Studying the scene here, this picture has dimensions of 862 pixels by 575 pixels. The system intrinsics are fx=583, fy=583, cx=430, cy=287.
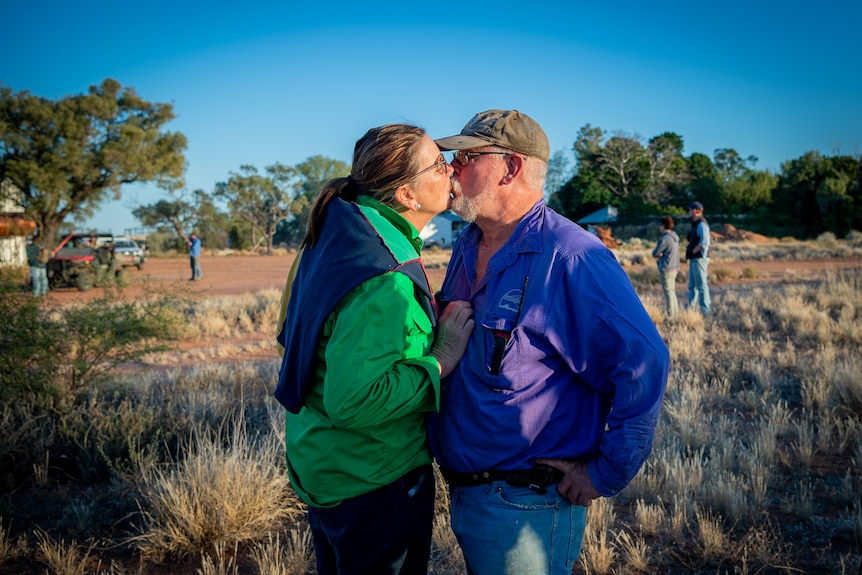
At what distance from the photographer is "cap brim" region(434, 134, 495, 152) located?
220cm

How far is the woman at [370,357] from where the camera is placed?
1.76 meters

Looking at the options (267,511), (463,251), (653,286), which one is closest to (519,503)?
(463,251)

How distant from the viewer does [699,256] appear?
10.8 meters

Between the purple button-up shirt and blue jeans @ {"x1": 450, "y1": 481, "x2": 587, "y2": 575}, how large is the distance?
0.36 ft

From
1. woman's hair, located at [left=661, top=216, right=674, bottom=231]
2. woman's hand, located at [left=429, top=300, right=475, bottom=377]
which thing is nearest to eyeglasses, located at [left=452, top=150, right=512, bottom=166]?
woman's hand, located at [left=429, top=300, right=475, bottom=377]

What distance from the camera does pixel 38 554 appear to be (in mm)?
3518

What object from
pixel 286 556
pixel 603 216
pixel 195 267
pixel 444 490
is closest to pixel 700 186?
pixel 603 216

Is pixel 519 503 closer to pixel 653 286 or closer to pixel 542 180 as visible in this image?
pixel 542 180

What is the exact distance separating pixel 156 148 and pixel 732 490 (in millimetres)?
40412

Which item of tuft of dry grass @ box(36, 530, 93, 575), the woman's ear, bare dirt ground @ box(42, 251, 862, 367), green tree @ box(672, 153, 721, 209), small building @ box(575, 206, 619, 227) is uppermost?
green tree @ box(672, 153, 721, 209)

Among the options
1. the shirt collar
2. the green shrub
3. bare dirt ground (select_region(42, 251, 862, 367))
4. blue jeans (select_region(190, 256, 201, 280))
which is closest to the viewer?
the shirt collar

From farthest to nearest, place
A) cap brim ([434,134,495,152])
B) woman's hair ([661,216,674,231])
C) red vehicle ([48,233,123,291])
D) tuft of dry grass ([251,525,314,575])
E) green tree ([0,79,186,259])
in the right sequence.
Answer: green tree ([0,79,186,259]) < red vehicle ([48,233,123,291]) < woman's hair ([661,216,674,231]) < tuft of dry grass ([251,525,314,575]) < cap brim ([434,134,495,152])

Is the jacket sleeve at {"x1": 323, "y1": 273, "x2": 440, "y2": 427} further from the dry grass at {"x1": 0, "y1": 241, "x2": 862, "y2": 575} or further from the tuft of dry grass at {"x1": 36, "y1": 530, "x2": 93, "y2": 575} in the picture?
the tuft of dry grass at {"x1": 36, "y1": 530, "x2": 93, "y2": 575}

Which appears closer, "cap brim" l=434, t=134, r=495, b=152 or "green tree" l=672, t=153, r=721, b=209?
"cap brim" l=434, t=134, r=495, b=152
